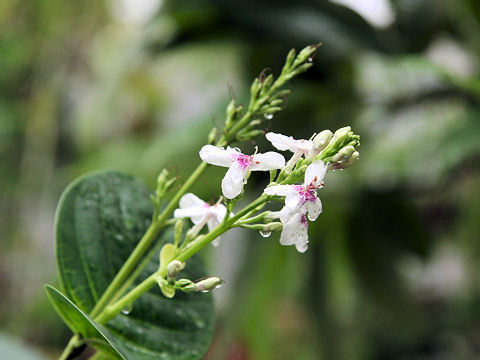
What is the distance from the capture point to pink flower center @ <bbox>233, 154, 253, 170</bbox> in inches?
8.5

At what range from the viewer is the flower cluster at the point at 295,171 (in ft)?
0.67

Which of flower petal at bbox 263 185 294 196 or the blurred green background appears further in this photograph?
the blurred green background

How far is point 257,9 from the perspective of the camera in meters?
0.85

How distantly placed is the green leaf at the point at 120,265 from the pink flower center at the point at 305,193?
12 cm

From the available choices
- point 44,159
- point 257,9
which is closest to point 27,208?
point 44,159

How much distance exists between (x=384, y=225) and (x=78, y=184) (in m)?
0.71

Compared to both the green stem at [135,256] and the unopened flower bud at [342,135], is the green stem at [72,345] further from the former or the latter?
the unopened flower bud at [342,135]

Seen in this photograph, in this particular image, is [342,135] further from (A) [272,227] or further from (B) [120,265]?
(B) [120,265]

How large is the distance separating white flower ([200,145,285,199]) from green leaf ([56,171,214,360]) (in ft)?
0.35

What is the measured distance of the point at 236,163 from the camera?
21 cm

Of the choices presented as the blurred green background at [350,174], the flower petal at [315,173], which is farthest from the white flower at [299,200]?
the blurred green background at [350,174]

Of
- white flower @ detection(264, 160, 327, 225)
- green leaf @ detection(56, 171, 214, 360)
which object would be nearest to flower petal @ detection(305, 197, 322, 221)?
white flower @ detection(264, 160, 327, 225)

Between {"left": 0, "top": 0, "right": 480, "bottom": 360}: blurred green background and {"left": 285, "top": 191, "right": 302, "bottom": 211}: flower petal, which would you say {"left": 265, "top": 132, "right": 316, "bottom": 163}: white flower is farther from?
{"left": 0, "top": 0, "right": 480, "bottom": 360}: blurred green background

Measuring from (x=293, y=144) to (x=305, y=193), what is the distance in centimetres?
3
